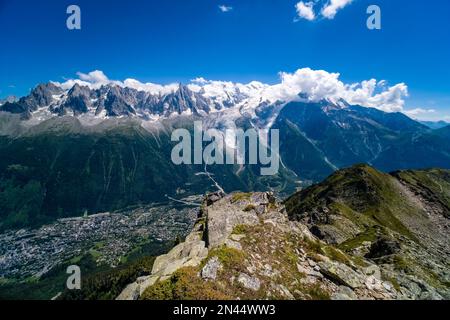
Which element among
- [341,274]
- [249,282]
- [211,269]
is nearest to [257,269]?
[249,282]

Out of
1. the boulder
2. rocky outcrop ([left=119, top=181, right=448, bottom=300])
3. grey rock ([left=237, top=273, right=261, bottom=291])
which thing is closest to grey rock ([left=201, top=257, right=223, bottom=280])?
rocky outcrop ([left=119, top=181, right=448, bottom=300])

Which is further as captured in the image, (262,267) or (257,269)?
(262,267)

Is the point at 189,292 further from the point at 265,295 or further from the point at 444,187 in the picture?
the point at 444,187

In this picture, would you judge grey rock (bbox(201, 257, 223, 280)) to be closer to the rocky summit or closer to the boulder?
the rocky summit

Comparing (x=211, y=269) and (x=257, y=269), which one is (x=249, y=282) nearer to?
(x=257, y=269)

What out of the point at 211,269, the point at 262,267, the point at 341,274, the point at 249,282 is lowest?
the point at 341,274

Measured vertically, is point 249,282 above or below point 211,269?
below

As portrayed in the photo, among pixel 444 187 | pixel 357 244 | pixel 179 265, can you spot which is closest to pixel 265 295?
pixel 179 265

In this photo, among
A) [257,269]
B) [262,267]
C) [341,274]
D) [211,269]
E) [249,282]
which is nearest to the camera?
[249,282]

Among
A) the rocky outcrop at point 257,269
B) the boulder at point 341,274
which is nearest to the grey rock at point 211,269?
the rocky outcrop at point 257,269
